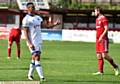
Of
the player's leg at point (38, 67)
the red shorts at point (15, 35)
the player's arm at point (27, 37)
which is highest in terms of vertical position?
the player's arm at point (27, 37)

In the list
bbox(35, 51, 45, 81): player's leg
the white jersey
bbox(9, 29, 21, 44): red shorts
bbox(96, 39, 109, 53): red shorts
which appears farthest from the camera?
bbox(9, 29, 21, 44): red shorts

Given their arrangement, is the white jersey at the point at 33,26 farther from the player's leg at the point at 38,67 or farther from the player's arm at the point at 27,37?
the player's leg at the point at 38,67

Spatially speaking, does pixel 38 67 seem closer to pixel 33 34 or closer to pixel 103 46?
pixel 33 34

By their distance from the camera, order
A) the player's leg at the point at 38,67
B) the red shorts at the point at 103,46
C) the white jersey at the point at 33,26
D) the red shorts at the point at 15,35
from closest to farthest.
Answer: the player's leg at the point at 38,67, the white jersey at the point at 33,26, the red shorts at the point at 103,46, the red shorts at the point at 15,35

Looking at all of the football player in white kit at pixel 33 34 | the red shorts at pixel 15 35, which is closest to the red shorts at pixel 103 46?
the football player in white kit at pixel 33 34

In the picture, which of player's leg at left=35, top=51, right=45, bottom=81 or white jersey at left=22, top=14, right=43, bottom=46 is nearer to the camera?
player's leg at left=35, top=51, right=45, bottom=81

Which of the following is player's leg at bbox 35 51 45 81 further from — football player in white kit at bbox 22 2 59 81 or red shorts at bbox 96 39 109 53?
red shorts at bbox 96 39 109 53

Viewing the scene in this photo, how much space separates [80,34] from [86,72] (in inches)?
1203

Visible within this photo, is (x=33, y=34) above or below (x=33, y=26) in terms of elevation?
below

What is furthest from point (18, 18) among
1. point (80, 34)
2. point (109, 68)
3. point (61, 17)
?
point (109, 68)

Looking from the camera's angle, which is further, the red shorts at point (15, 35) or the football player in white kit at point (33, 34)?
the red shorts at point (15, 35)

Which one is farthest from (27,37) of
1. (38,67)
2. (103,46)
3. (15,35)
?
(15,35)

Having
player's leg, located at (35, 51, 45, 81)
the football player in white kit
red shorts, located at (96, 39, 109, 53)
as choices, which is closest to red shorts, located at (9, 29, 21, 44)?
red shorts, located at (96, 39, 109, 53)

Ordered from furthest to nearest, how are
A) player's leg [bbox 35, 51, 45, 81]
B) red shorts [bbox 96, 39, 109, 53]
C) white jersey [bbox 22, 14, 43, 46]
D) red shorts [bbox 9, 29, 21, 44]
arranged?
red shorts [bbox 9, 29, 21, 44]
red shorts [bbox 96, 39, 109, 53]
white jersey [bbox 22, 14, 43, 46]
player's leg [bbox 35, 51, 45, 81]
